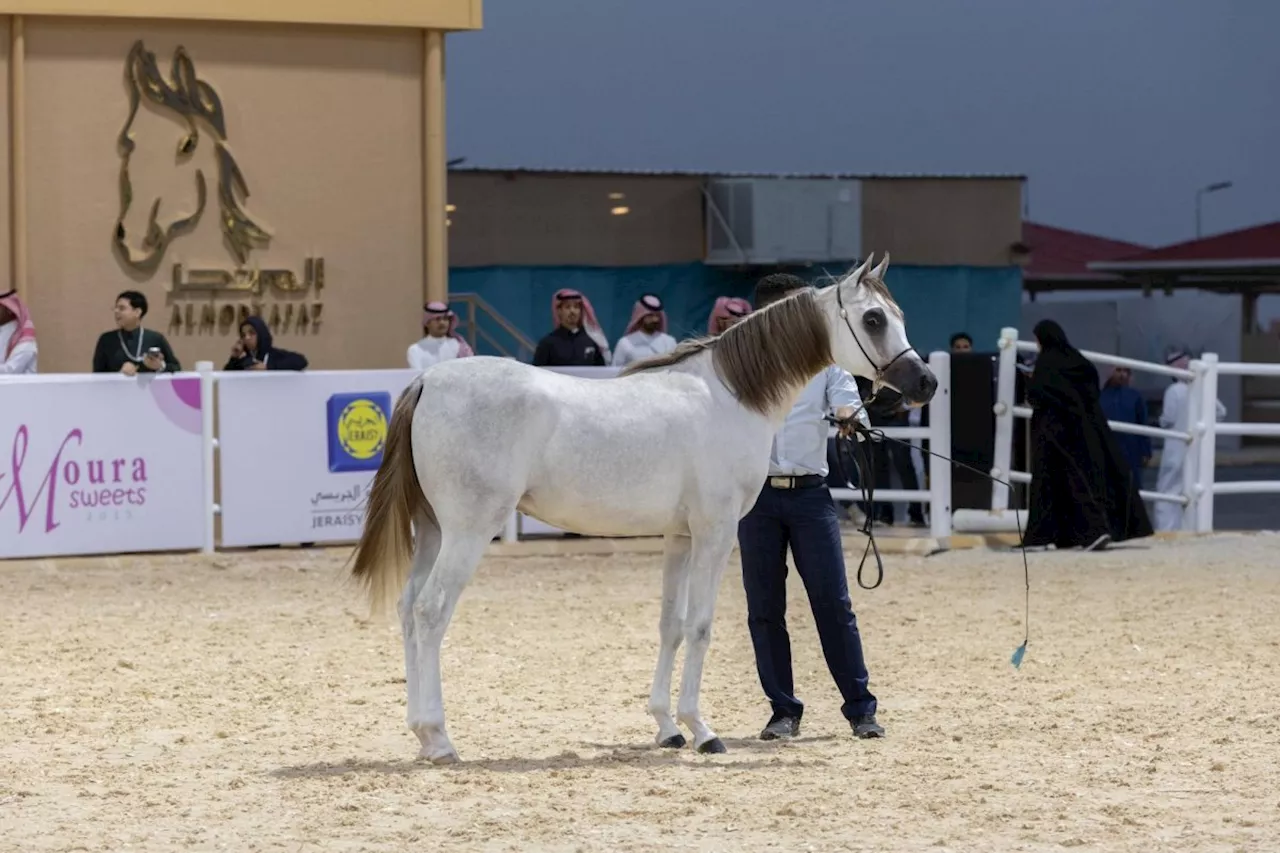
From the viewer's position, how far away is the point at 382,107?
54.0 feet

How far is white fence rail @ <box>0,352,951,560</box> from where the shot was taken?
13000mm

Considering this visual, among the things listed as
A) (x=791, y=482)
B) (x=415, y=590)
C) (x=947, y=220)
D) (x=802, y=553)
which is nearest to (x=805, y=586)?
(x=802, y=553)

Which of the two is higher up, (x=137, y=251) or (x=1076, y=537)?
(x=137, y=251)

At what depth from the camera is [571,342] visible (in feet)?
48.4

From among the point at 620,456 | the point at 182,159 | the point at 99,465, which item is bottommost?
the point at 99,465

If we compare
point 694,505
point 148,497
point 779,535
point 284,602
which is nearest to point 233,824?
point 694,505

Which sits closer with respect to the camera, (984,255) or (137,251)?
(137,251)

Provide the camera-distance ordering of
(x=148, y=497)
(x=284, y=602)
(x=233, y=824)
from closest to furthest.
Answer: (x=233, y=824) < (x=284, y=602) < (x=148, y=497)

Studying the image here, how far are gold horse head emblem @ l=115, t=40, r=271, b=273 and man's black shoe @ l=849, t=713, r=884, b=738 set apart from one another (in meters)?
9.53

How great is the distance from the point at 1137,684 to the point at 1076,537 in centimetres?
572

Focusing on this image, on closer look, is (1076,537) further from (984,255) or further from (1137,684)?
(984,255)

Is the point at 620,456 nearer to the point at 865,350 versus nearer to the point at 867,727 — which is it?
the point at 865,350

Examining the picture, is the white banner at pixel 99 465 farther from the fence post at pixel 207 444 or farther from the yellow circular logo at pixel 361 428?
the yellow circular logo at pixel 361 428

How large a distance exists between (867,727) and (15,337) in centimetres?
829
